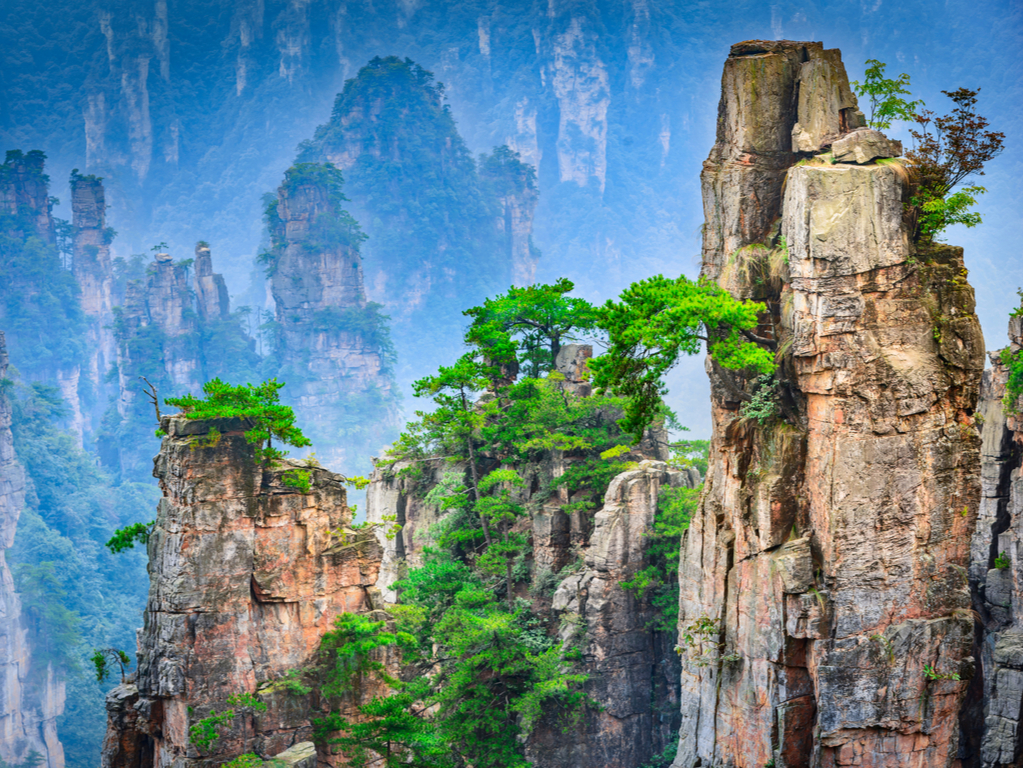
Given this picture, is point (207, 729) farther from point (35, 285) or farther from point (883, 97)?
point (35, 285)

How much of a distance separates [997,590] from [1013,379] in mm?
4546

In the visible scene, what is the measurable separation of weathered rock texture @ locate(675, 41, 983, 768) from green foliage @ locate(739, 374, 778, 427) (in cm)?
15

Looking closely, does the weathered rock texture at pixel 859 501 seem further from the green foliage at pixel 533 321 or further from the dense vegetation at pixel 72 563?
the dense vegetation at pixel 72 563

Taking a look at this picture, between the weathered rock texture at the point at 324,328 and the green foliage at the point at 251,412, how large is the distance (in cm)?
5045

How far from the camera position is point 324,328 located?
74.6 metres

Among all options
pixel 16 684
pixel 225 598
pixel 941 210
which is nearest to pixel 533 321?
pixel 225 598

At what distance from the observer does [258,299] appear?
92438 millimetres

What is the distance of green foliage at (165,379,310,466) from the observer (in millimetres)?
22344

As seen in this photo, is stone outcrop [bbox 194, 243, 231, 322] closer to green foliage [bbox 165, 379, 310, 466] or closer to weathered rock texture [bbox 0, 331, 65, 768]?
weathered rock texture [bbox 0, 331, 65, 768]

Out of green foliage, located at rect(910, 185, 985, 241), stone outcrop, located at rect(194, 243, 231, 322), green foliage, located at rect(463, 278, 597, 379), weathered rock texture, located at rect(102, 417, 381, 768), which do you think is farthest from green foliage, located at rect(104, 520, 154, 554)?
stone outcrop, located at rect(194, 243, 231, 322)

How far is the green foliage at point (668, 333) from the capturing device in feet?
57.9

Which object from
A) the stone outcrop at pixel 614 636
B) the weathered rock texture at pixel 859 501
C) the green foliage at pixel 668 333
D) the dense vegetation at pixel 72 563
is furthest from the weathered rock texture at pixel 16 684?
the weathered rock texture at pixel 859 501

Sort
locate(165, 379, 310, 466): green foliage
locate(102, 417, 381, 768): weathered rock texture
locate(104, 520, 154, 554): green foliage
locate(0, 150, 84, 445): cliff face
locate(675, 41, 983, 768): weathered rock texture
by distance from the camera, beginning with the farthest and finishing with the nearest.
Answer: locate(0, 150, 84, 445): cliff face < locate(104, 520, 154, 554): green foliage < locate(165, 379, 310, 466): green foliage < locate(102, 417, 381, 768): weathered rock texture < locate(675, 41, 983, 768): weathered rock texture

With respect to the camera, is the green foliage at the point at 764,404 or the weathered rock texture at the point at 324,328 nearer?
the green foliage at the point at 764,404
